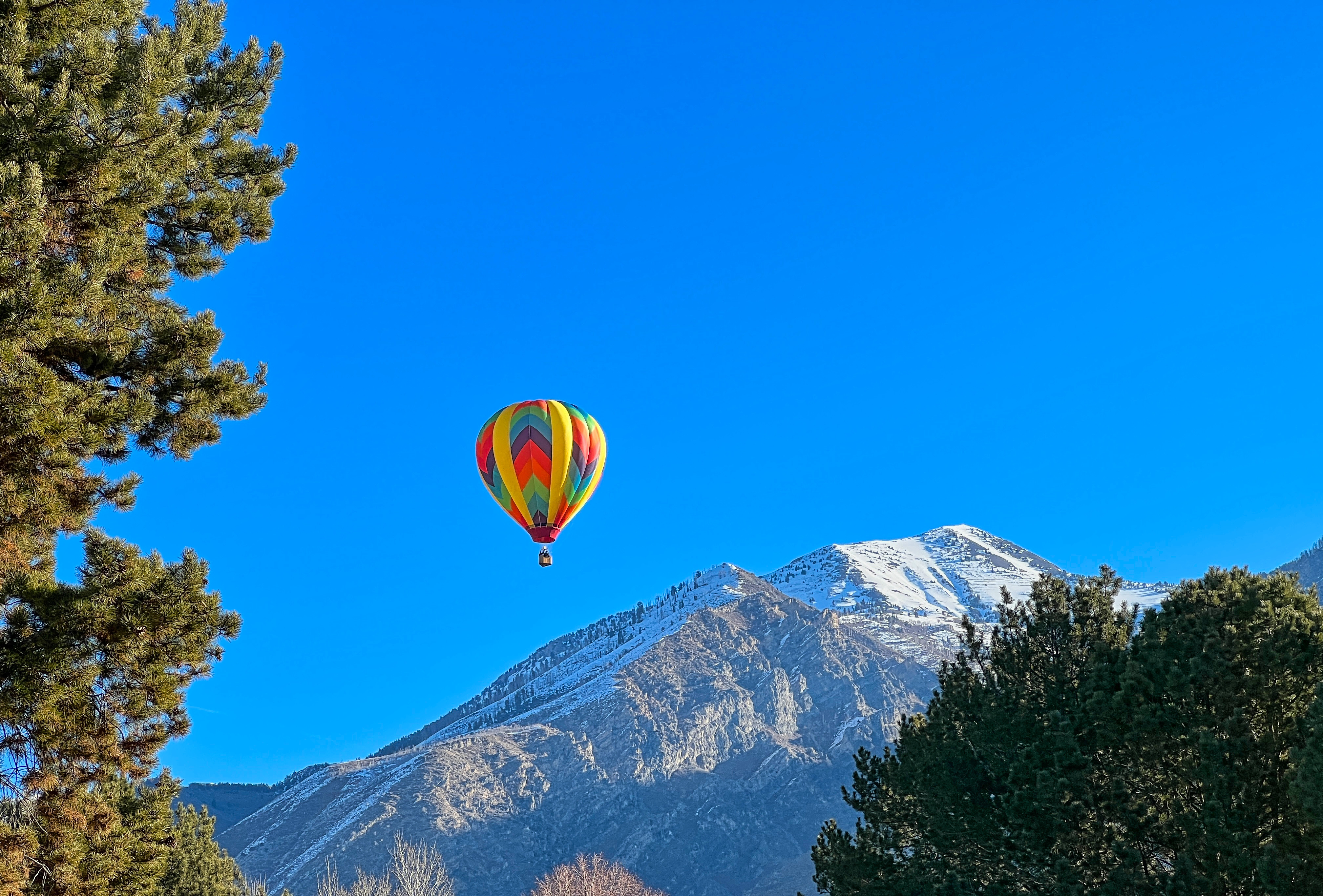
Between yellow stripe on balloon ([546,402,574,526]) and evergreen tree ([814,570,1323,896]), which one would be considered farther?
yellow stripe on balloon ([546,402,574,526])

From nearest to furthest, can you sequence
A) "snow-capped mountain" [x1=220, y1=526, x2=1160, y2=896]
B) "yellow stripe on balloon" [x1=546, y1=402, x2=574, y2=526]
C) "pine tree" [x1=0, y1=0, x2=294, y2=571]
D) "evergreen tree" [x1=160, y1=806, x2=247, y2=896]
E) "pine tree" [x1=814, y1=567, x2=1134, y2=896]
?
"pine tree" [x1=0, y1=0, x2=294, y2=571] → "pine tree" [x1=814, y1=567, x2=1134, y2=896] → "evergreen tree" [x1=160, y1=806, x2=247, y2=896] → "yellow stripe on balloon" [x1=546, y1=402, x2=574, y2=526] → "snow-capped mountain" [x1=220, y1=526, x2=1160, y2=896]

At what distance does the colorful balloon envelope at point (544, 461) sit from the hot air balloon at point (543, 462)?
0.06 feet

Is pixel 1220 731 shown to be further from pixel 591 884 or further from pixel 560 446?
pixel 591 884

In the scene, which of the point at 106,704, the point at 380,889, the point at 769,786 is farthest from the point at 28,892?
the point at 769,786

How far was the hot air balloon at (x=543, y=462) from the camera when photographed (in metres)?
29.2

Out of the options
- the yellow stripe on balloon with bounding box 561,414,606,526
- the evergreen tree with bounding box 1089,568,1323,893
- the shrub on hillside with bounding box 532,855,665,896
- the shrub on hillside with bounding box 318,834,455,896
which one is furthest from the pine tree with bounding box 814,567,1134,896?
the shrub on hillside with bounding box 532,855,665,896

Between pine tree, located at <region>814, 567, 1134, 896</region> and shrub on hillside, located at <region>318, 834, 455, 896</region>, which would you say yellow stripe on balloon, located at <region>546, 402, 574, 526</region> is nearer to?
pine tree, located at <region>814, 567, 1134, 896</region>

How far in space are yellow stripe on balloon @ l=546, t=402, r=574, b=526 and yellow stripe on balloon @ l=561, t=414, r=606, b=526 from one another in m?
0.70

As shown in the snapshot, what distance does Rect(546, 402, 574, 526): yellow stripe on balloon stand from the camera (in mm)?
29062

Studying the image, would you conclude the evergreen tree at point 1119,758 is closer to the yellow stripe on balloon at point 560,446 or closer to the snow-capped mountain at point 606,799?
the yellow stripe on balloon at point 560,446

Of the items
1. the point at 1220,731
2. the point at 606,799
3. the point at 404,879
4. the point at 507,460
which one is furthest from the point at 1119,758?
the point at 606,799

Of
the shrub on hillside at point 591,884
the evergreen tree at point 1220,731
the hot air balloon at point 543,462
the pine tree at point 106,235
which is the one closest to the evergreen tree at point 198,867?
the hot air balloon at point 543,462

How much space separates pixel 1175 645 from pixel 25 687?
48.5ft

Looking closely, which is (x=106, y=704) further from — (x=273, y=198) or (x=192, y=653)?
(x=273, y=198)
